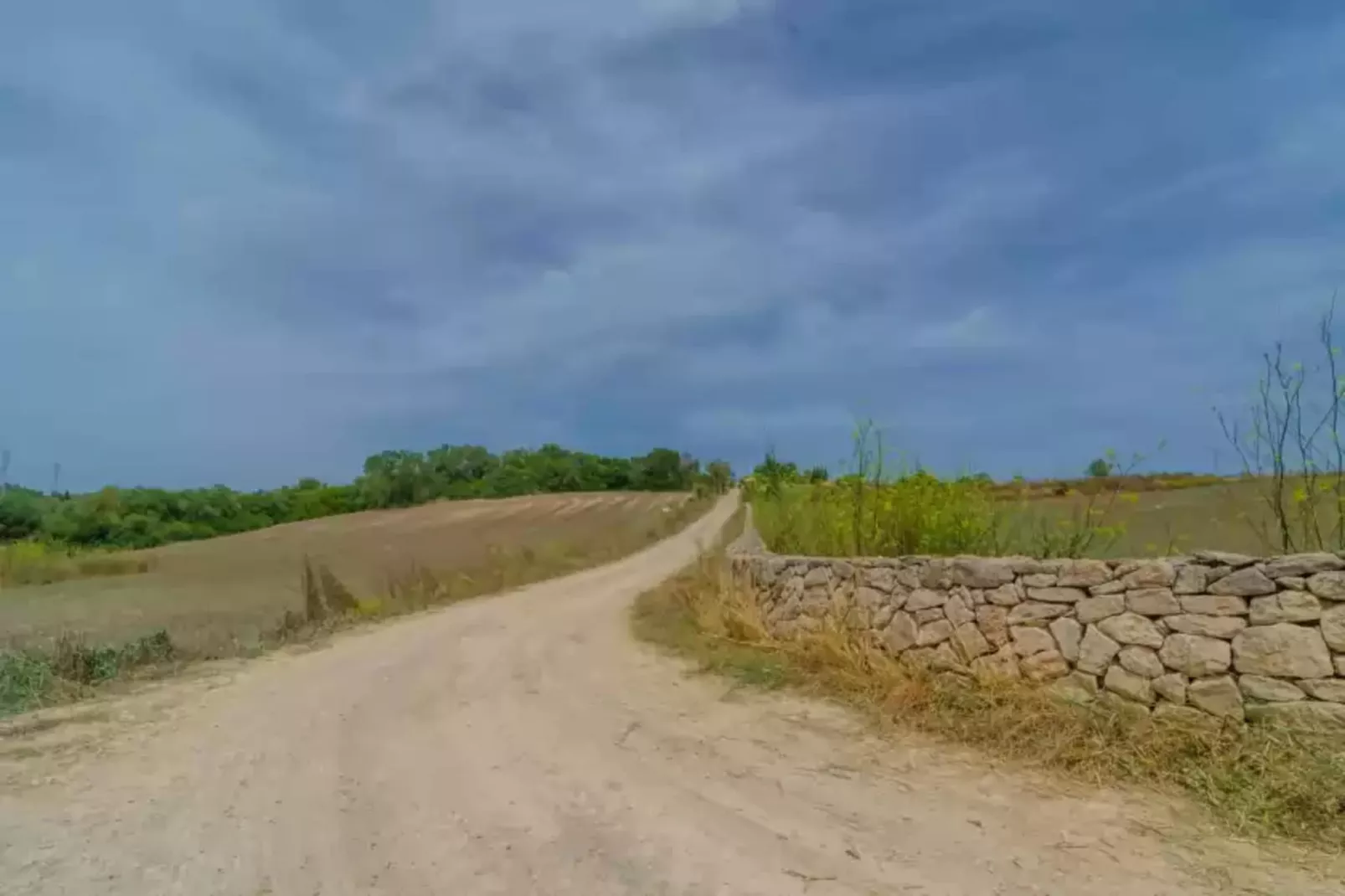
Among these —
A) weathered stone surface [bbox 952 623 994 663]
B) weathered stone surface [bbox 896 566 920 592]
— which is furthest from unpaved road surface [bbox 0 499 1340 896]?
weathered stone surface [bbox 896 566 920 592]

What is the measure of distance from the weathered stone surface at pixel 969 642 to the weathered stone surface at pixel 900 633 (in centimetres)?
50

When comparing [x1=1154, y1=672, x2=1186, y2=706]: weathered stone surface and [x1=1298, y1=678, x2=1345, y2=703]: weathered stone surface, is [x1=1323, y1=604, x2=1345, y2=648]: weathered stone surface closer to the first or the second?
[x1=1298, y1=678, x2=1345, y2=703]: weathered stone surface

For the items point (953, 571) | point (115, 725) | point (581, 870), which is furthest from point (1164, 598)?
point (115, 725)

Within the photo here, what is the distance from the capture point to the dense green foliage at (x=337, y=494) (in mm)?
51438

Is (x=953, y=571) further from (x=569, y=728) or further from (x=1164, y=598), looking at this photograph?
(x=569, y=728)

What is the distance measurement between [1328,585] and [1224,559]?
60cm

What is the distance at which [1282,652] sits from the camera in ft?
18.3

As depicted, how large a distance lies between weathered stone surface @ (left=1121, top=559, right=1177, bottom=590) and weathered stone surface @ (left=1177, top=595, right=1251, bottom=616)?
0.16 metres

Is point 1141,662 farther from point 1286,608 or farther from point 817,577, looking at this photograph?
point 817,577

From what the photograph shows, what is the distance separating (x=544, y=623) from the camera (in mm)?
14062

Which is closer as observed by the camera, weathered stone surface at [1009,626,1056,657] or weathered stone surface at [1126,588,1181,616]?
weathered stone surface at [1126,588,1181,616]

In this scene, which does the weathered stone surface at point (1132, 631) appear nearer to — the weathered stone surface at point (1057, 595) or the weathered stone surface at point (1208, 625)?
the weathered stone surface at point (1208, 625)

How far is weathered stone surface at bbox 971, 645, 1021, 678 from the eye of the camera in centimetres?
703

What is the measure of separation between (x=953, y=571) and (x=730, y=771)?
9.21ft
